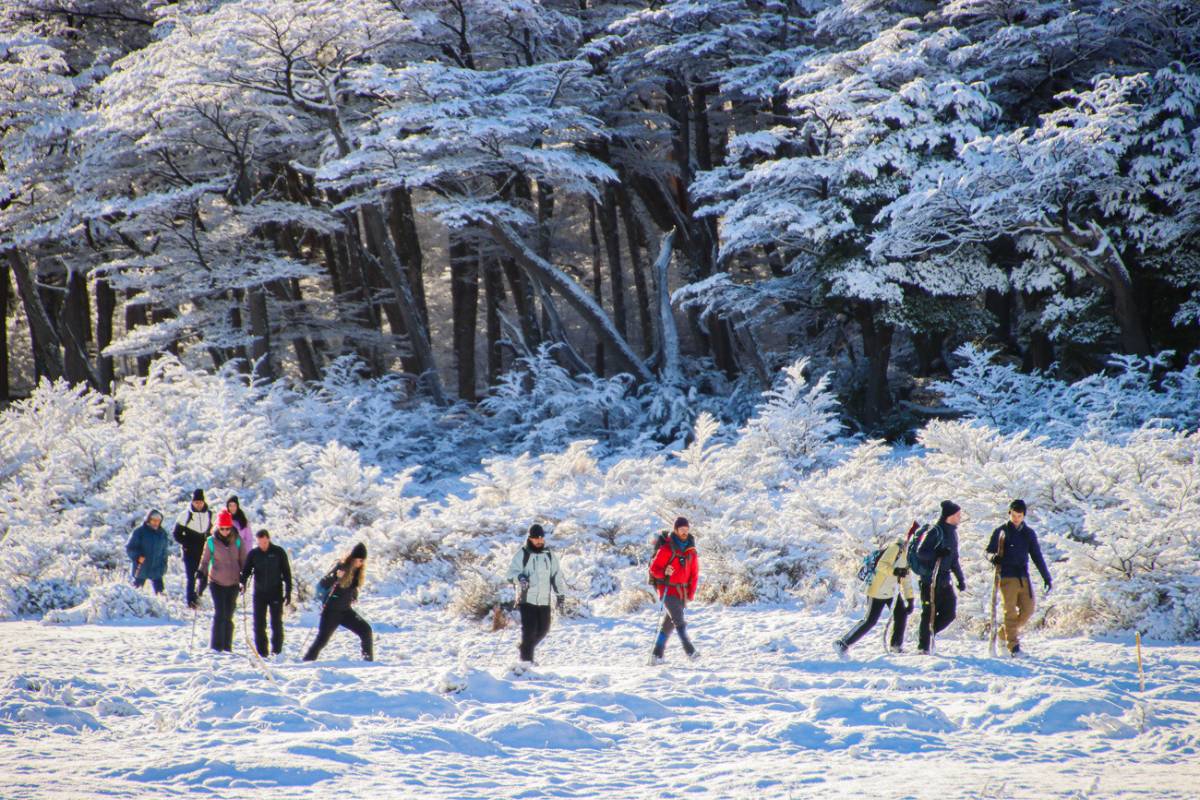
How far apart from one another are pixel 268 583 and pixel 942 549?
6324 millimetres

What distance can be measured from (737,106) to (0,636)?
72.0ft

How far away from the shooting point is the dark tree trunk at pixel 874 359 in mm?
20453

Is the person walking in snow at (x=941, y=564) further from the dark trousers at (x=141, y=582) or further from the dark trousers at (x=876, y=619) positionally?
the dark trousers at (x=141, y=582)

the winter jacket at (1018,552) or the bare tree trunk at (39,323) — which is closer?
the winter jacket at (1018,552)

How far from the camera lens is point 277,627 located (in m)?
9.60

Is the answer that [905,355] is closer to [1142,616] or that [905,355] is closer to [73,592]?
[1142,616]

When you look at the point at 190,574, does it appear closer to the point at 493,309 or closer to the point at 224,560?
the point at 224,560

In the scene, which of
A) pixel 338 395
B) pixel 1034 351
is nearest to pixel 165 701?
pixel 338 395

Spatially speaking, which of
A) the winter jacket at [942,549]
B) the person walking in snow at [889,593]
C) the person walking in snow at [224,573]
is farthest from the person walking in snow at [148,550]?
the winter jacket at [942,549]

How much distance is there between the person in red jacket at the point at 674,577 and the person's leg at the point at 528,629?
115 cm

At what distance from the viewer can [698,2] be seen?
22.7m

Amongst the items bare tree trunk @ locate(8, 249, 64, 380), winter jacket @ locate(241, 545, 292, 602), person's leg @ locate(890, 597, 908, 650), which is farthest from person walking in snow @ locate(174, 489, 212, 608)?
bare tree trunk @ locate(8, 249, 64, 380)

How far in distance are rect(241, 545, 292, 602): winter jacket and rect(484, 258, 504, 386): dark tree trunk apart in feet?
65.5

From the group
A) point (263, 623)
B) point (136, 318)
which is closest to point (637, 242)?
point (136, 318)
